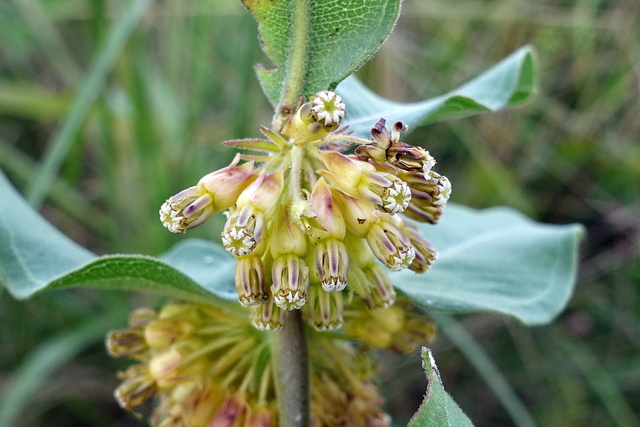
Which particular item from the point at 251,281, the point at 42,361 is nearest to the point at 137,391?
the point at 251,281

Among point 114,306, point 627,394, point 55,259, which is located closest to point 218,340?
point 55,259

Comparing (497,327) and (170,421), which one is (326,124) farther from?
(497,327)

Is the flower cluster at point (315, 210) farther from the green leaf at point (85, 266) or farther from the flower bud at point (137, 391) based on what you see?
the flower bud at point (137, 391)

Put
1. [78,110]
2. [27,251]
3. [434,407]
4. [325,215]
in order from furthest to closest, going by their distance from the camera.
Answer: [78,110] < [27,251] < [325,215] < [434,407]

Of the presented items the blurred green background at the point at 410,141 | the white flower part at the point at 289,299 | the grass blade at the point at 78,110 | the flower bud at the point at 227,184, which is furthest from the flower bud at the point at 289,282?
the blurred green background at the point at 410,141

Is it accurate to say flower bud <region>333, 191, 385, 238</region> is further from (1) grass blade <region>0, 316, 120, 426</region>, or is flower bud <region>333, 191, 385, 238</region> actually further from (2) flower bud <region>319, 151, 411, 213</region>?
(1) grass blade <region>0, 316, 120, 426</region>

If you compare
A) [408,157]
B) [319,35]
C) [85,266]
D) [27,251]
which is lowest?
[27,251]

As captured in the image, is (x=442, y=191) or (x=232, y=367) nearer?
(x=442, y=191)

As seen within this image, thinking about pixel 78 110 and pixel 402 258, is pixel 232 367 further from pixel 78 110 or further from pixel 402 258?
pixel 78 110
